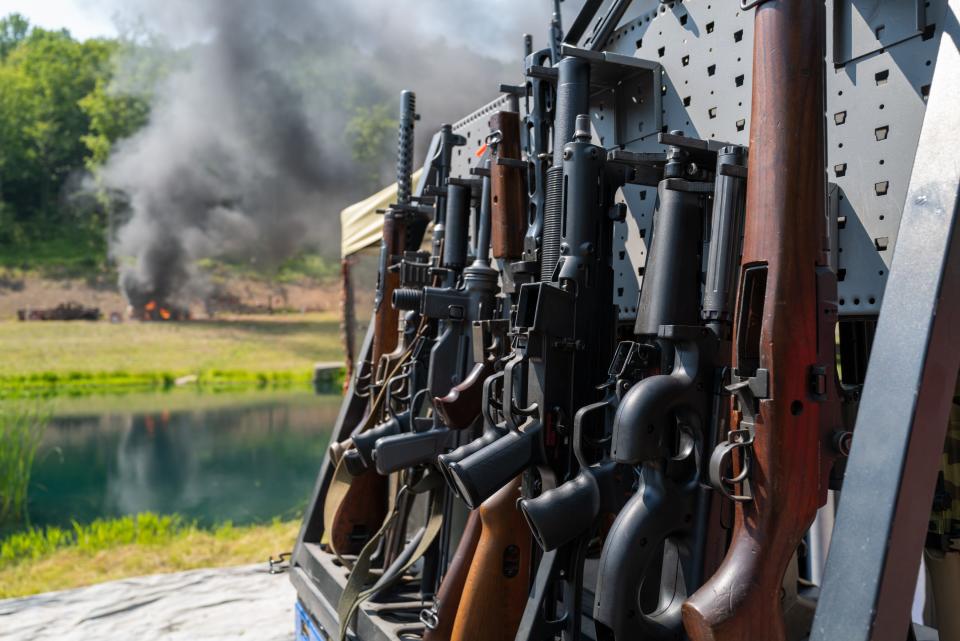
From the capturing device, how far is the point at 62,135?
95.5 feet

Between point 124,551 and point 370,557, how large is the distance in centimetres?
428

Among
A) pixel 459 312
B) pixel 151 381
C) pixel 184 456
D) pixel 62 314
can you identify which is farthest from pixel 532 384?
pixel 62 314

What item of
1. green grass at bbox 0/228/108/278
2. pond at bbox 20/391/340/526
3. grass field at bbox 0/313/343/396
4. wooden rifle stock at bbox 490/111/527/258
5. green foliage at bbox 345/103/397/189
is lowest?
pond at bbox 20/391/340/526

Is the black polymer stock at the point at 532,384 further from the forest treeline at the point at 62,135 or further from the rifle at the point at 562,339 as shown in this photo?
the forest treeline at the point at 62,135

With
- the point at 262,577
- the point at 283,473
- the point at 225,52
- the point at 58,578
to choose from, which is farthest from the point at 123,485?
the point at 225,52

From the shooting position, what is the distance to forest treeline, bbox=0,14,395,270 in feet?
84.7

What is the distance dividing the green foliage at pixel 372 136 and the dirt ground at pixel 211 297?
4.29 metres

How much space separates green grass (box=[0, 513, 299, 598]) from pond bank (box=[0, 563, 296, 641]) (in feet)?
3.04

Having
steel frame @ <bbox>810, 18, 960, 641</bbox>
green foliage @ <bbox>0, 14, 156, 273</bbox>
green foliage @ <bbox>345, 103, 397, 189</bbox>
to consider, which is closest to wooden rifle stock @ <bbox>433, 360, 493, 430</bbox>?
steel frame @ <bbox>810, 18, 960, 641</bbox>

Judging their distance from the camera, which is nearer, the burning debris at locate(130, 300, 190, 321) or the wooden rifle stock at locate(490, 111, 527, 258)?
the wooden rifle stock at locate(490, 111, 527, 258)

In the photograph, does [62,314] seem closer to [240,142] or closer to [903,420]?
[240,142]

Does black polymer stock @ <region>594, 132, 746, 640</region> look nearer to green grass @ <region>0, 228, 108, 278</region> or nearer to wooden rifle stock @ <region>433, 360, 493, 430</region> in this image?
wooden rifle stock @ <region>433, 360, 493, 430</region>

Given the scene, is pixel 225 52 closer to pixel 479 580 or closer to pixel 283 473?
pixel 283 473

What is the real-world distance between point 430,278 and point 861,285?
152 centimetres
